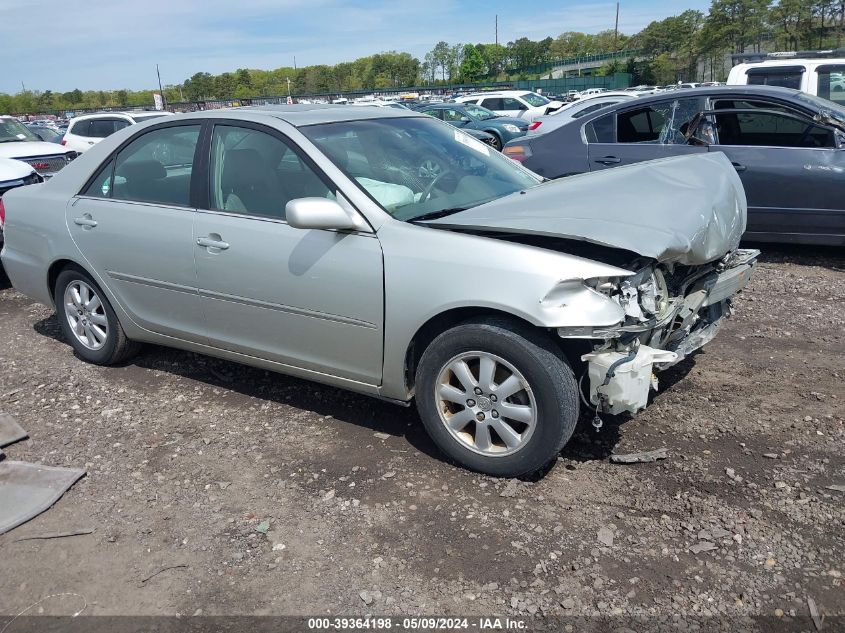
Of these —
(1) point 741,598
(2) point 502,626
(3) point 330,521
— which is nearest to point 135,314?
(3) point 330,521

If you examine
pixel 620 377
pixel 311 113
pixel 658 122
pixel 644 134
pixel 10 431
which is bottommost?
pixel 10 431

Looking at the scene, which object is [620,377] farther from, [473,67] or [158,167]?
[473,67]

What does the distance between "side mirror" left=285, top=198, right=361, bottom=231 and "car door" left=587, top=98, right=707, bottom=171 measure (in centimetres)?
444

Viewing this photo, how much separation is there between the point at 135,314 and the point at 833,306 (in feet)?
16.9

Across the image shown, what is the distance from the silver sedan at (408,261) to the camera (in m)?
3.12

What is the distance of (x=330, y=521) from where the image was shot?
10.4 feet

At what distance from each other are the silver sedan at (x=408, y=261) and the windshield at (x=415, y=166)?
0.01m

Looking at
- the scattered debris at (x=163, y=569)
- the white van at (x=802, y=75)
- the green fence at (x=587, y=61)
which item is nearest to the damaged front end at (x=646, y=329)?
the scattered debris at (x=163, y=569)

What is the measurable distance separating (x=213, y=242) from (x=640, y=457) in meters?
2.56

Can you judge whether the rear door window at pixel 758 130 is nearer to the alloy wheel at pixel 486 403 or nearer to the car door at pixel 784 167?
the car door at pixel 784 167

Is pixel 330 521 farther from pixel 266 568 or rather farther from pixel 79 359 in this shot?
pixel 79 359

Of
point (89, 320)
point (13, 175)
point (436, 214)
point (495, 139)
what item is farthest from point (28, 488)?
point (495, 139)

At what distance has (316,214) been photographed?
11.1 ft

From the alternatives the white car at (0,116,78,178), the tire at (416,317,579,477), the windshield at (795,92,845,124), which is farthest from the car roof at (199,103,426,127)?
the white car at (0,116,78,178)
